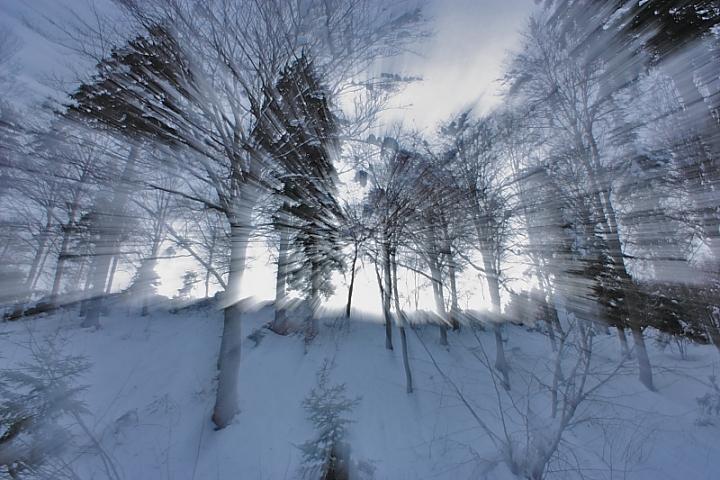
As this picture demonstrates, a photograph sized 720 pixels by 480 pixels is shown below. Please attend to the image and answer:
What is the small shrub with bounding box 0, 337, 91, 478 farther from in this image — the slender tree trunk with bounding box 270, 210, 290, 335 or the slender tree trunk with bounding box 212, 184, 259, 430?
the slender tree trunk with bounding box 270, 210, 290, 335

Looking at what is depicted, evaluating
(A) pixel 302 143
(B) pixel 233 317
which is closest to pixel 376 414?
(B) pixel 233 317

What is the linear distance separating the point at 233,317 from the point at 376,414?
413 cm

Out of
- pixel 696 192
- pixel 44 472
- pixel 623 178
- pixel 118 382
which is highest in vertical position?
pixel 623 178

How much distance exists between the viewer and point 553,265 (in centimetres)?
492

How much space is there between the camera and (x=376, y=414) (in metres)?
5.97

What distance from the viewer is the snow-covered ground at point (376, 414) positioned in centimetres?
381

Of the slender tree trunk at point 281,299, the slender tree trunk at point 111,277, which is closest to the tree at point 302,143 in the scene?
the slender tree trunk at point 281,299

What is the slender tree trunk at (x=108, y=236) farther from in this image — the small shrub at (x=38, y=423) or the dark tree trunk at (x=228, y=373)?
the dark tree trunk at (x=228, y=373)

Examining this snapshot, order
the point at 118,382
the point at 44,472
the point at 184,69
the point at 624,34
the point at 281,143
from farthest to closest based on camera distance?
the point at 118,382 → the point at 624,34 → the point at 281,143 → the point at 184,69 → the point at 44,472

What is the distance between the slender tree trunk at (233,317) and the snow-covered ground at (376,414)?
399 mm

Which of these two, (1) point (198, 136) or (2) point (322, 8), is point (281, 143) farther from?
(2) point (322, 8)

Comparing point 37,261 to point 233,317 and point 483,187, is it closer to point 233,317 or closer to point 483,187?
point 233,317

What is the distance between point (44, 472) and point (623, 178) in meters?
13.2

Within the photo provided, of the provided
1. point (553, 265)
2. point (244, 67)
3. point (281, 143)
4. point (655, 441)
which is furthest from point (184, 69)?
point (655, 441)
